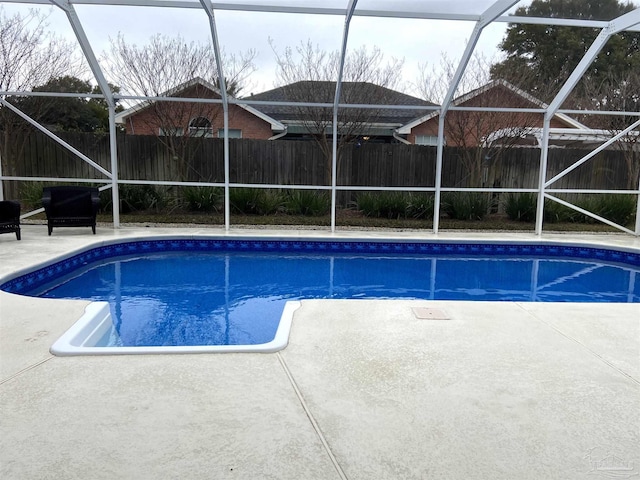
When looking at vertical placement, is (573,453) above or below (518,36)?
below

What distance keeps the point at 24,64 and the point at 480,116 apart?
32.1 ft

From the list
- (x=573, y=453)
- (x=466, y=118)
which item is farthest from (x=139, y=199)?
(x=573, y=453)

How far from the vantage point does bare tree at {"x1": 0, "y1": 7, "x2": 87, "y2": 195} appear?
951 cm

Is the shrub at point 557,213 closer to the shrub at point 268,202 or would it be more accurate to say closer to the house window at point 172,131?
the shrub at point 268,202

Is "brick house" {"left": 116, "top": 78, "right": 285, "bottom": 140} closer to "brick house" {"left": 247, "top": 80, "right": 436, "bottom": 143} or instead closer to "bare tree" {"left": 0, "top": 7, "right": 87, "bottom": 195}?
"brick house" {"left": 247, "top": 80, "right": 436, "bottom": 143}

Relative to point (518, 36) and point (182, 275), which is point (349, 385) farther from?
point (518, 36)

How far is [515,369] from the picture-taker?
9.15 feet

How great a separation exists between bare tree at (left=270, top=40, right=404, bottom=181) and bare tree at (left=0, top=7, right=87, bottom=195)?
15.3ft

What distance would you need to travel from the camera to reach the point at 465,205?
10.5 m

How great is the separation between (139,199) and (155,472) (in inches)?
372

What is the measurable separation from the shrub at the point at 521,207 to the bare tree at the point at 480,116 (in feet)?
2.66

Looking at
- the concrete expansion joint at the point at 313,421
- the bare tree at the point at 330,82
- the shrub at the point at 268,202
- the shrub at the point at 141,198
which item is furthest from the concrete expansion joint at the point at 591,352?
the shrub at the point at 141,198

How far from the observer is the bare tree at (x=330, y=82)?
10781mm

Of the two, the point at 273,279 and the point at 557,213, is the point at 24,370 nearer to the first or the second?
the point at 273,279
